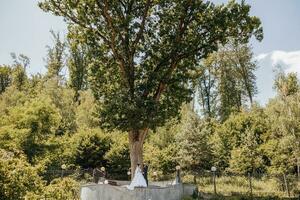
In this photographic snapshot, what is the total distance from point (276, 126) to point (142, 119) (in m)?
14.4

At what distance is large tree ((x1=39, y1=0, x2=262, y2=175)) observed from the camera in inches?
918

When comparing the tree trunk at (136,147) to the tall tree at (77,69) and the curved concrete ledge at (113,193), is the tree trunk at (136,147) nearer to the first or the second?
the curved concrete ledge at (113,193)

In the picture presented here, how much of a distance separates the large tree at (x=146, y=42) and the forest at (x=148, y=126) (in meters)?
0.10

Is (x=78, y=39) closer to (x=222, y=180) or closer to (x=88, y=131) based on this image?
(x=88, y=131)

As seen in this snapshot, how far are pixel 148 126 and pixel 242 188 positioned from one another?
28.0 feet

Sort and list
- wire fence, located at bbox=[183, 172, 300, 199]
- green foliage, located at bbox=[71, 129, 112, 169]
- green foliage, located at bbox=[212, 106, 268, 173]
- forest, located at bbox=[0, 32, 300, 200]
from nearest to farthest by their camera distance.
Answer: wire fence, located at bbox=[183, 172, 300, 199] → forest, located at bbox=[0, 32, 300, 200] → green foliage, located at bbox=[71, 129, 112, 169] → green foliage, located at bbox=[212, 106, 268, 173]

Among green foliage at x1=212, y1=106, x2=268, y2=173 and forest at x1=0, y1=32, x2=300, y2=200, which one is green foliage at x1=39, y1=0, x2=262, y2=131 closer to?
forest at x1=0, y1=32, x2=300, y2=200

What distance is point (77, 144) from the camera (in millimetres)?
32875

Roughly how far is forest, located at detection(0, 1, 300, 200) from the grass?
3.32 ft

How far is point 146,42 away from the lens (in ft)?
82.6

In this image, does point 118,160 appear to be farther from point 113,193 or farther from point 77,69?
point 77,69

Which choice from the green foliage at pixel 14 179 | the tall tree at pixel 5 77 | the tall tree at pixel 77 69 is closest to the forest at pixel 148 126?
the green foliage at pixel 14 179

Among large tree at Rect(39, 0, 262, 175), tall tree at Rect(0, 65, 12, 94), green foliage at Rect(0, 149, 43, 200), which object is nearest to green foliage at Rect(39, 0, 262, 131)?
large tree at Rect(39, 0, 262, 175)

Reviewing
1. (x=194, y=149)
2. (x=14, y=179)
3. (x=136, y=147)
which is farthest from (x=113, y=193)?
(x=194, y=149)
